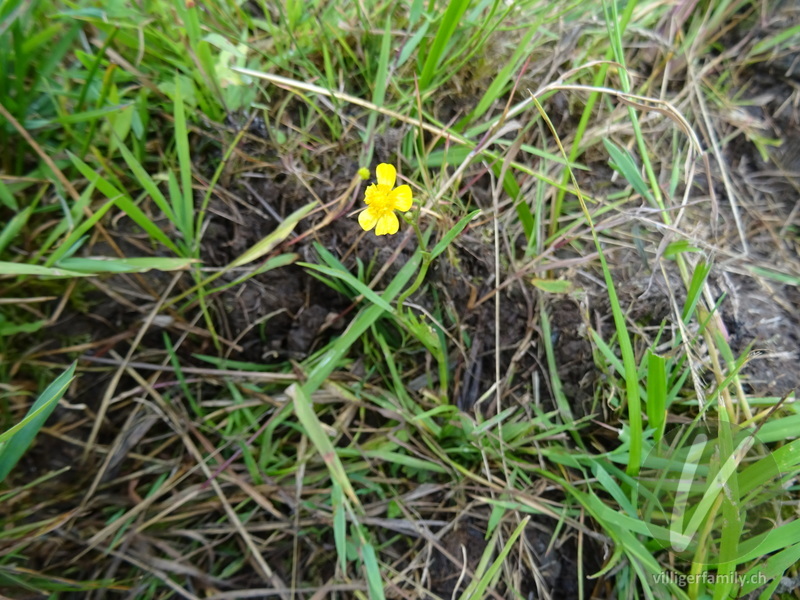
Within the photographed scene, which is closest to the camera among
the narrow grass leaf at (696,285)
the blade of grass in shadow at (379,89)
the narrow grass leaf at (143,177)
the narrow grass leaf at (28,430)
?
the narrow grass leaf at (28,430)

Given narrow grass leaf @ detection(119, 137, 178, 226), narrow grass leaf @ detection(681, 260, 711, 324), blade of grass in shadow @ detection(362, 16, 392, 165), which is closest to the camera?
narrow grass leaf @ detection(681, 260, 711, 324)

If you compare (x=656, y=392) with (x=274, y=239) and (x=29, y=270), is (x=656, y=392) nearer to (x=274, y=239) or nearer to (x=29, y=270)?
(x=274, y=239)

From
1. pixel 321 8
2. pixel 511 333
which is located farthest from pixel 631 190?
pixel 321 8

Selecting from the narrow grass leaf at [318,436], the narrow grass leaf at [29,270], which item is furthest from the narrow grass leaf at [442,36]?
the narrow grass leaf at [29,270]

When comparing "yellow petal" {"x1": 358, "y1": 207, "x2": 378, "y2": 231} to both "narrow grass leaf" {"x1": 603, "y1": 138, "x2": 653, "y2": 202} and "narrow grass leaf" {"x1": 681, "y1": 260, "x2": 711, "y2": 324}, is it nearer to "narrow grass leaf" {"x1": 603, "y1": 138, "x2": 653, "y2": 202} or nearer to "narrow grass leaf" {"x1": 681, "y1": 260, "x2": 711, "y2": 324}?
"narrow grass leaf" {"x1": 603, "y1": 138, "x2": 653, "y2": 202}

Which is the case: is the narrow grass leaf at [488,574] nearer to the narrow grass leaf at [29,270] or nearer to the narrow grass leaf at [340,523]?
the narrow grass leaf at [340,523]

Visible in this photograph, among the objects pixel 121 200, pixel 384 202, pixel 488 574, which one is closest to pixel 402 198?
pixel 384 202

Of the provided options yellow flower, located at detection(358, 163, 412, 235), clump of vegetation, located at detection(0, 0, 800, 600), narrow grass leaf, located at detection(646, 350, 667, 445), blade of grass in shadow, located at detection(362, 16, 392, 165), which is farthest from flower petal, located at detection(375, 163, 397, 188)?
narrow grass leaf, located at detection(646, 350, 667, 445)

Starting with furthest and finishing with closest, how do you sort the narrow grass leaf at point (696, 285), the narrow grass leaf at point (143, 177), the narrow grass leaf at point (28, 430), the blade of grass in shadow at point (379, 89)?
the blade of grass in shadow at point (379, 89) → the narrow grass leaf at point (143, 177) → the narrow grass leaf at point (696, 285) → the narrow grass leaf at point (28, 430)
